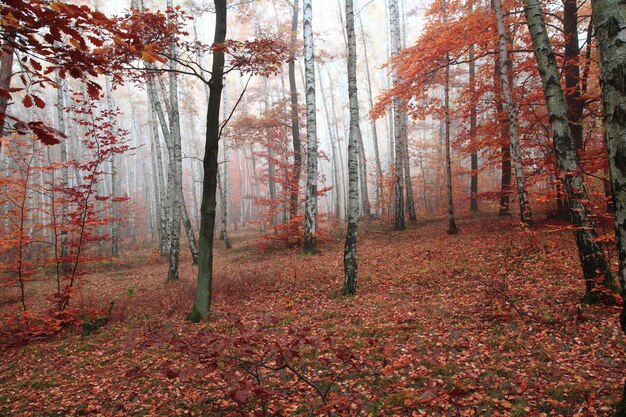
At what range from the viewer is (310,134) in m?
11.7

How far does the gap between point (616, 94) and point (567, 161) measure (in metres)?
2.77

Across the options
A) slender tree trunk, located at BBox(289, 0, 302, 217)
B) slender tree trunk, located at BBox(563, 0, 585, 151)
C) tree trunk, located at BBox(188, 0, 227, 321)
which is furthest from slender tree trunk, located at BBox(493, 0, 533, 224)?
slender tree trunk, located at BBox(289, 0, 302, 217)

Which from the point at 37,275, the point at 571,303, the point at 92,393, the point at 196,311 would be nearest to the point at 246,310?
the point at 196,311

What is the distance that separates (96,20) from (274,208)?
1261 cm

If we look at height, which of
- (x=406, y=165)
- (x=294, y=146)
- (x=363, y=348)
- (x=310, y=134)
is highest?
(x=294, y=146)

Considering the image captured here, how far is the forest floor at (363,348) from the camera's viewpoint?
3236 millimetres

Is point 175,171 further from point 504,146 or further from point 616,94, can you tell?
point 616,94

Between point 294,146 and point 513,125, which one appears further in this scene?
point 294,146

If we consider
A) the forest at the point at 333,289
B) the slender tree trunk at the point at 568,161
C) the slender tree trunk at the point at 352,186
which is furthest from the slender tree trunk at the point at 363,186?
the slender tree trunk at the point at 568,161

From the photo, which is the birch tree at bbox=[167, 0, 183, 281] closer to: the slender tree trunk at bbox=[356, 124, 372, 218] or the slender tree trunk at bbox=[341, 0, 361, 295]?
the slender tree trunk at bbox=[341, 0, 361, 295]

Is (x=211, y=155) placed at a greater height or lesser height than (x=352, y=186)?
greater

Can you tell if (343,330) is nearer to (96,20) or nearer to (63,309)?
(96,20)

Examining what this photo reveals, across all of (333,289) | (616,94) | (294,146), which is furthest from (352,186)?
(294,146)

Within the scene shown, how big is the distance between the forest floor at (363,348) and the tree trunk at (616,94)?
5.02ft
